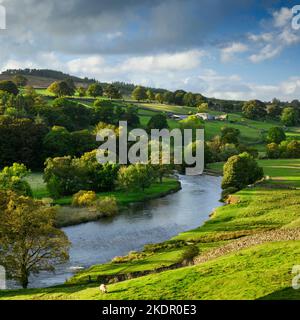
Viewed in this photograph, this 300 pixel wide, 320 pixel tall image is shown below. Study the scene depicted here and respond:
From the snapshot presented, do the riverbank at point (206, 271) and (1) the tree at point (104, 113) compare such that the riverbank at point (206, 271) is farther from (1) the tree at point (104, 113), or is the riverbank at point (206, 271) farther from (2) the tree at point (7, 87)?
(2) the tree at point (7, 87)

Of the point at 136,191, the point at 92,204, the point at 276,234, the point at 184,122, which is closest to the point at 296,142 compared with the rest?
the point at 184,122

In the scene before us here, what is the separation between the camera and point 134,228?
63.6m

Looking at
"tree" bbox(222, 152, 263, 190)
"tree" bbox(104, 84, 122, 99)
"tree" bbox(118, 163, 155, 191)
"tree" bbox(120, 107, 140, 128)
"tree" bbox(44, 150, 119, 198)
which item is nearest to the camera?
"tree" bbox(44, 150, 119, 198)

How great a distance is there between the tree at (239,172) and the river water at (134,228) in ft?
10.1

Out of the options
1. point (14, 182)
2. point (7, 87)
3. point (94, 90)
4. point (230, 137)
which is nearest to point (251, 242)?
point (14, 182)

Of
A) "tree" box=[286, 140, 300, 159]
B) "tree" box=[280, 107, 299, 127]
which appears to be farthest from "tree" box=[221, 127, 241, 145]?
"tree" box=[280, 107, 299, 127]

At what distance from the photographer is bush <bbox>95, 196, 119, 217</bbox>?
71000 mm

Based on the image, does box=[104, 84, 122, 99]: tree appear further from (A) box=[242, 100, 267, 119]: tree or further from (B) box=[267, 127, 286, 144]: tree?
(B) box=[267, 127, 286, 144]: tree

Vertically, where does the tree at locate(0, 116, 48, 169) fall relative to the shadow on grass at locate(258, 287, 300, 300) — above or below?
above

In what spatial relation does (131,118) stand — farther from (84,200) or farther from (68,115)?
(84,200)

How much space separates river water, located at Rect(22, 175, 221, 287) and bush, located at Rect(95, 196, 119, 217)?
1.39 meters

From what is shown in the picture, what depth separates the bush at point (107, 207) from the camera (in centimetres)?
7100

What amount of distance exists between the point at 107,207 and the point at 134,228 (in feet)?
29.1

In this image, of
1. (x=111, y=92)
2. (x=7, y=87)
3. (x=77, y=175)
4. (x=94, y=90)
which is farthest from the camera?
(x=111, y=92)
